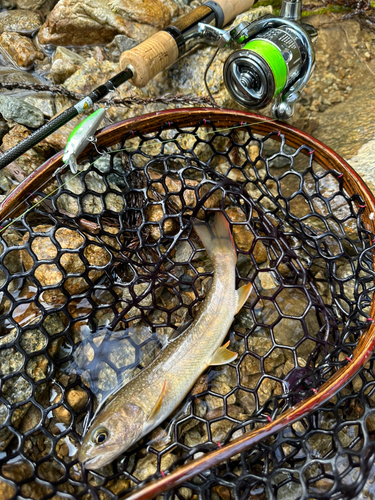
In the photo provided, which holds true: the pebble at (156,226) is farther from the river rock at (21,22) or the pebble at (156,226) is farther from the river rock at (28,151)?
the river rock at (21,22)

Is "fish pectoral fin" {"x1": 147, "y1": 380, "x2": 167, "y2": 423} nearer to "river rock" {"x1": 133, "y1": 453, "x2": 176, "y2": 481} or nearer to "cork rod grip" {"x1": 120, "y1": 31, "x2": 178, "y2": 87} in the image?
"river rock" {"x1": 133, "y1": 453, "x2": 176, "y2": 481}

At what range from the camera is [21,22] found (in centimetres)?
409

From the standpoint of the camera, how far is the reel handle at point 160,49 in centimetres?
279

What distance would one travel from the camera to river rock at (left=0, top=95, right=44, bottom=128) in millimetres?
3170

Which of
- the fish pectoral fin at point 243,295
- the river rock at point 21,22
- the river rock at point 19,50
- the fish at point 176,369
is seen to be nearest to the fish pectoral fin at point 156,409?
the fish at point 176,369

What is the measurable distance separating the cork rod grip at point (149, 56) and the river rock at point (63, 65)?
39.9 inches

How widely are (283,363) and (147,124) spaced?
1.88 metres

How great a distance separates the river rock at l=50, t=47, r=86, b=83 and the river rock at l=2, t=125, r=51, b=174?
0.79 meters

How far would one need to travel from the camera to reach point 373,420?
94.7 inches

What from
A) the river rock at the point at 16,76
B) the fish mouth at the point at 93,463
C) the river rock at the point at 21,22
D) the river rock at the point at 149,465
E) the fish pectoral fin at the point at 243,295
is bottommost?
the river rock at the point at 149,465

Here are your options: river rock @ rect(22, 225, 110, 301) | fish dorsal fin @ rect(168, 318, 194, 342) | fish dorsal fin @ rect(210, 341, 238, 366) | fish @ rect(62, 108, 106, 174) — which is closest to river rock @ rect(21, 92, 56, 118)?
fish @ rect(62, 108, 106, 174)

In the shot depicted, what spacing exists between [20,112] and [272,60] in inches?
82.8

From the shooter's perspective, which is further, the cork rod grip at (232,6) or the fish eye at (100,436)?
the cork rod grip at (232,6)

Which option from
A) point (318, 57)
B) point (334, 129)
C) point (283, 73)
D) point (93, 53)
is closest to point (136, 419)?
point (283, 73)
